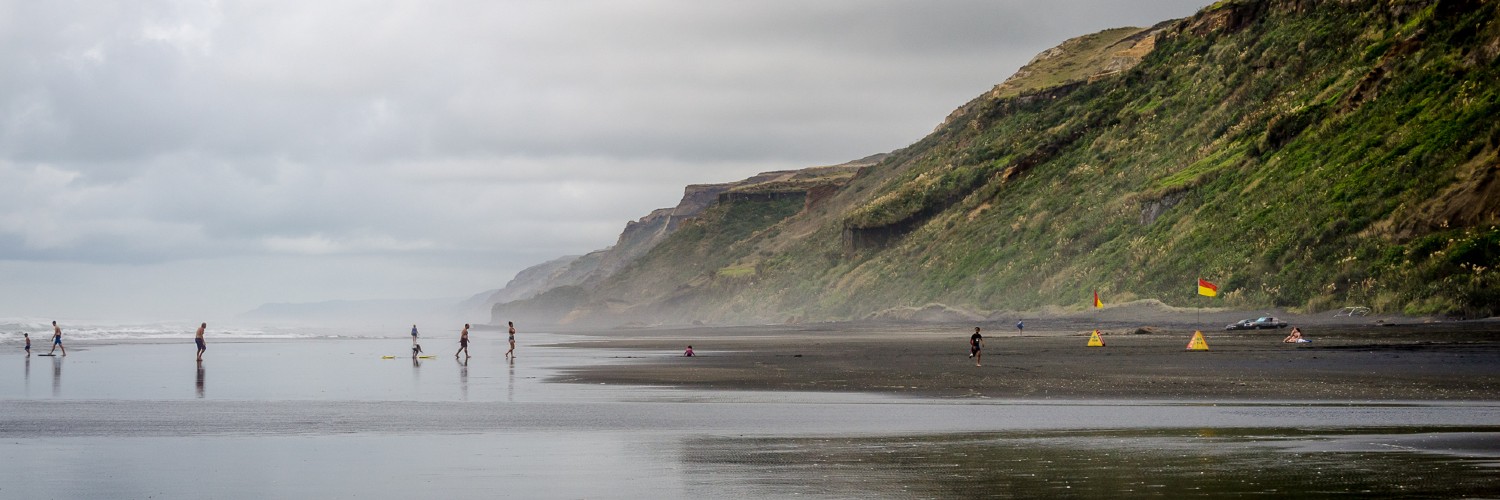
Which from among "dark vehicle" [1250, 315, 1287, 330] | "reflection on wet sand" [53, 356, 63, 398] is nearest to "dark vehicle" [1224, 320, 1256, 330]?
"dark vehicle" [1250, 315, 1287, 330]

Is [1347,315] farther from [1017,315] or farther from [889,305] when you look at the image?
[889,305]

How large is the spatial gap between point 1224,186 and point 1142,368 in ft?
182

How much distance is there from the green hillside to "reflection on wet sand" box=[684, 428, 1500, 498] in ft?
140

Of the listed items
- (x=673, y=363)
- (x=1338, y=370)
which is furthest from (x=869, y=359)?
(x=1338, y=370)

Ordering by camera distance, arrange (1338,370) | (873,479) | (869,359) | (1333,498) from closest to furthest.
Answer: (1333,498) → (873,479) → (1338,370) → (869,359)

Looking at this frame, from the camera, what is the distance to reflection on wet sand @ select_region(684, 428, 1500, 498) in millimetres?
13289

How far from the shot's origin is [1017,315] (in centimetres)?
8956

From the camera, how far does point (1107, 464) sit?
1531cm

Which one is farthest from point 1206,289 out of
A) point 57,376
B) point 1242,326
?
point 57,376

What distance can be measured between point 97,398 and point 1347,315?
171 feet

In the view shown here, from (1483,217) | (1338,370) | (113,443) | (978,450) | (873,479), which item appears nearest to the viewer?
(873,479)

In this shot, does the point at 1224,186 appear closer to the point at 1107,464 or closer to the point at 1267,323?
the point at 1267,323

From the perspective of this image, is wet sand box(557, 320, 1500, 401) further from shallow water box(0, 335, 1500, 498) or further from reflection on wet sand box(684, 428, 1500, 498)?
reflection on wet sand box(684, 428, 1500, 498)

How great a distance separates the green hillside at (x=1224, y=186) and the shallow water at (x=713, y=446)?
3966 cm
